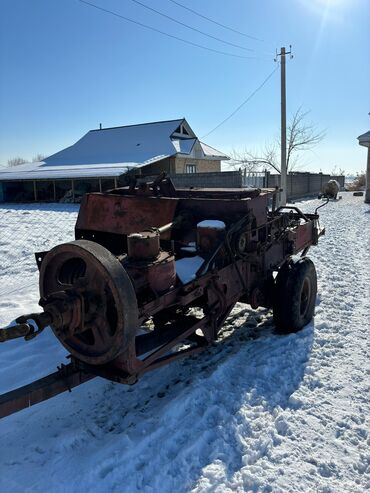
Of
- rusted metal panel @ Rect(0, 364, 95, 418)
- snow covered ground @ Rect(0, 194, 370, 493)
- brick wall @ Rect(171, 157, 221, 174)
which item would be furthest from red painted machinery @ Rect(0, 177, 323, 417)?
brick wall @ Rect(171, 157, 221, 174)

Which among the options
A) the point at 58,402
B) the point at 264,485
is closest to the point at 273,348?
the point at 264,485

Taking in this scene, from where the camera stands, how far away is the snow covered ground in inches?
92.4

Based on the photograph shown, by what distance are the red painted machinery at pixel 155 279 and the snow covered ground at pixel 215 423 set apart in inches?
14.6

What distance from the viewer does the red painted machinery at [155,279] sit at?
7.76 ft

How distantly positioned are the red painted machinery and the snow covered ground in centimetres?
37

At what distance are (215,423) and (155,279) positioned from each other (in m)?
1.06

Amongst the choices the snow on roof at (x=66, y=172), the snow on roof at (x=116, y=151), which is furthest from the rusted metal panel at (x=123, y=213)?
the snow on roof at (x=116, y=151)

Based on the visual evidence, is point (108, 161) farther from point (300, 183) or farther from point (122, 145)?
point (300, 183)

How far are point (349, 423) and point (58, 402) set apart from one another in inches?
84.1

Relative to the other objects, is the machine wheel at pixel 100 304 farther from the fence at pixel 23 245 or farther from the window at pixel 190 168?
the window at pixel 190 168

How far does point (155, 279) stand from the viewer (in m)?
2.72

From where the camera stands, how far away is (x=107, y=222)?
13.1 feet

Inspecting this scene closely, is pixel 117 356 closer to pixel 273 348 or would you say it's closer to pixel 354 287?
pixel 273 348

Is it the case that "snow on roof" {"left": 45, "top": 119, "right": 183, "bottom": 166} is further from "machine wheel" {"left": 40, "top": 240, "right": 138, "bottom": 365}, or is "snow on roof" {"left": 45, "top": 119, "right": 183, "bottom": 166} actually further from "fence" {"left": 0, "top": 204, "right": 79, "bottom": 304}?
"machine wheel" {"left": 40, "top": 240, "right": 138, "bottom": 365}
